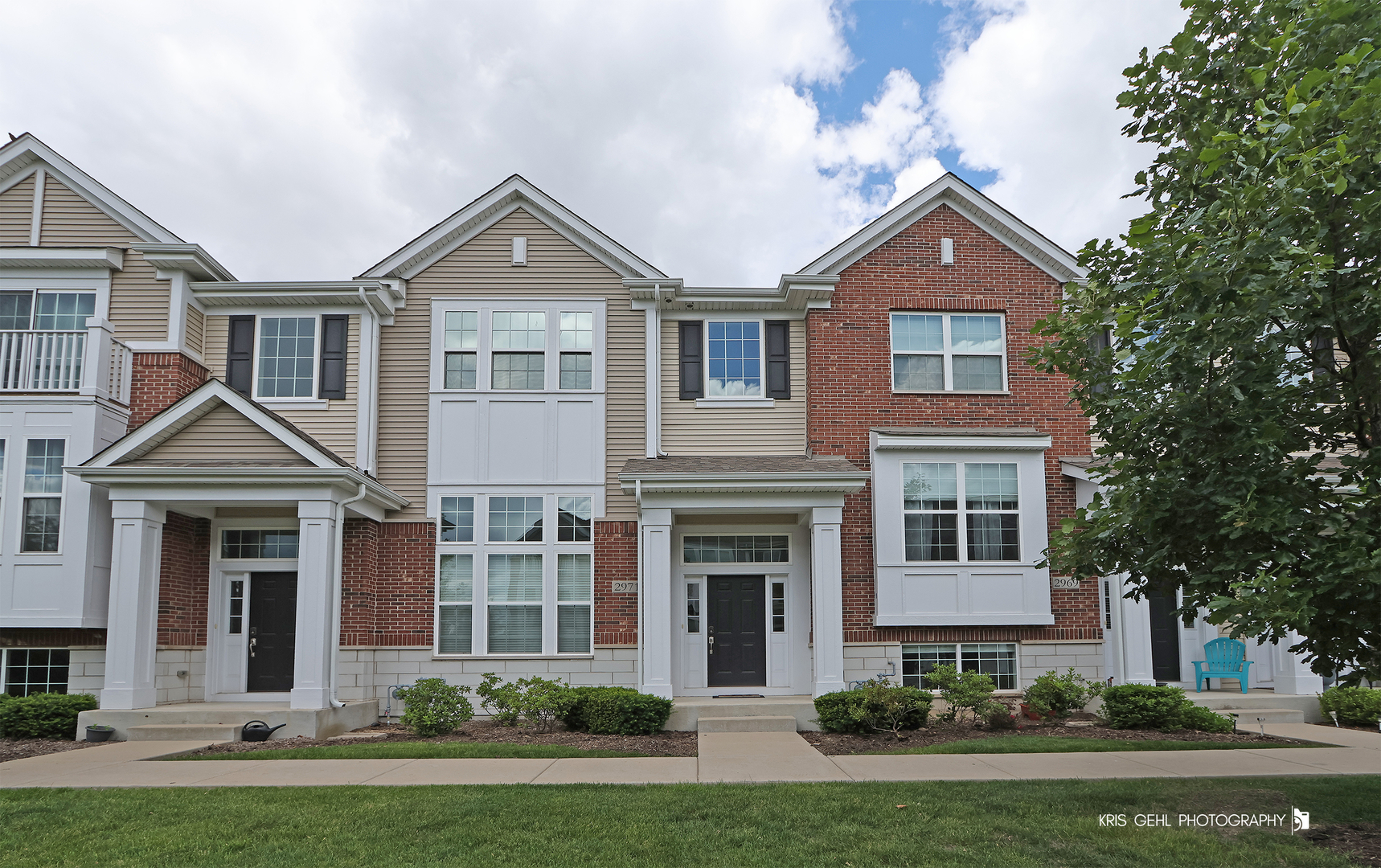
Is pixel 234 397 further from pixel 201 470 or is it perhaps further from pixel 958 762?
pixel 958 762

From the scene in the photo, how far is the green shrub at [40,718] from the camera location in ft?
43.7

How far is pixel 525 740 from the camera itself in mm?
12820

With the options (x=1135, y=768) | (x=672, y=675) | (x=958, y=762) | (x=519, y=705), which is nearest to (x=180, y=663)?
(x=519, y=705)

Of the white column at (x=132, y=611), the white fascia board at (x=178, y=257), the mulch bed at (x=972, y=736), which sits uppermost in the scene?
the white fascia board at (x=178, y=257)

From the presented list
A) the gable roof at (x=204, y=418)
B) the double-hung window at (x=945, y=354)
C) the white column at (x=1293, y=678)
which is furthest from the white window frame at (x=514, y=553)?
the white column at (x=1293, y=678)

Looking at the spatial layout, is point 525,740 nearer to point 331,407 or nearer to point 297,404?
point 331,407

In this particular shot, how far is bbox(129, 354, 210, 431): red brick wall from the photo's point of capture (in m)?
15.1

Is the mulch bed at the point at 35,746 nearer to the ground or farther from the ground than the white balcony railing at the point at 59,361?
nearer to the ground

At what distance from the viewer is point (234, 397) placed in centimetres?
1398

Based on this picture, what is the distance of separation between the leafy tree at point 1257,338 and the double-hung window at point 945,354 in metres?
8.21

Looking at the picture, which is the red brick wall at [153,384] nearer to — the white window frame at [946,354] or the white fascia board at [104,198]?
the white fascia board at [104,198]

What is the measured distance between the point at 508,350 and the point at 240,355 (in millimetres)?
4459

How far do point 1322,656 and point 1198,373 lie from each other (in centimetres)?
220

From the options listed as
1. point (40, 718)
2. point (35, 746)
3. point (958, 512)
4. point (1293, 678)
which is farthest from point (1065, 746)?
point (40, 718)
